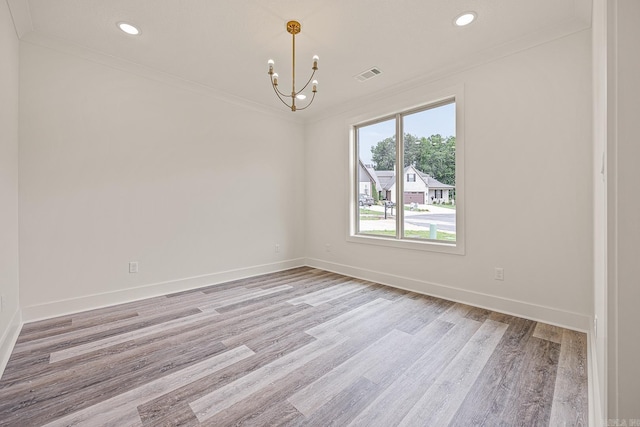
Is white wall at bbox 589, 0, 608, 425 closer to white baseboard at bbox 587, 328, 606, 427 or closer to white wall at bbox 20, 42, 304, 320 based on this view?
white baseboard at bbox 587, 328, 606, 427

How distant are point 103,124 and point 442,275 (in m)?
4.13

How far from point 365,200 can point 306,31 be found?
251 centimetres

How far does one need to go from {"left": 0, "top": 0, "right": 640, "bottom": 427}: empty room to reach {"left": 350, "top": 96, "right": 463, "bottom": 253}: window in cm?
3

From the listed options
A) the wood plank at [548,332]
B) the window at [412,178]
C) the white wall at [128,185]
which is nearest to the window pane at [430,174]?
the window at [412,178]

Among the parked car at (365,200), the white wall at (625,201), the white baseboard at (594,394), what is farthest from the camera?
the parked car at (365,200)

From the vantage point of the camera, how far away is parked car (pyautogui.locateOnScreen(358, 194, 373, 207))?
4355mm

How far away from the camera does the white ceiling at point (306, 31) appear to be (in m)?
2.25

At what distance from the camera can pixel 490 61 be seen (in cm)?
290

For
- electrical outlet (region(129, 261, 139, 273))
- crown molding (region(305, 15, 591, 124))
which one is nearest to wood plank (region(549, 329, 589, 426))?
crown molding (region(305, 15, 591, 124))

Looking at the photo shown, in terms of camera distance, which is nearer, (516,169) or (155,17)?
(155,17)

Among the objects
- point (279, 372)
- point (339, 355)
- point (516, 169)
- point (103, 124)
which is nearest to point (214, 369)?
point (279, 372)

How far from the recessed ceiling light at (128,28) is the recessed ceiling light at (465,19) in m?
2.85

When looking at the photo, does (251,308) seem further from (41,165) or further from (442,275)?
(41,165)

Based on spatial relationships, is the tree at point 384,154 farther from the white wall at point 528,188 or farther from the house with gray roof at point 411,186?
the white wall at point 528,188
